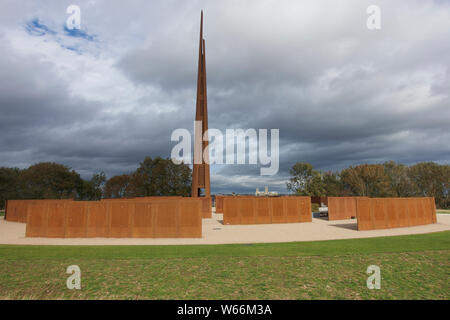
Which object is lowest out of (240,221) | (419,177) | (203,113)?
(240,221)

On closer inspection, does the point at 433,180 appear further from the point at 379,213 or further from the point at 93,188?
the point at 93,188

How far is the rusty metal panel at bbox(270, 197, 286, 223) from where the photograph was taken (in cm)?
2533

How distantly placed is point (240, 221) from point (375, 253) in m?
14.5

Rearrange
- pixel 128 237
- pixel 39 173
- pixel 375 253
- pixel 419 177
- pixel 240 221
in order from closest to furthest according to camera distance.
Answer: pixel 375 253 → pixel 128 237 → pixel 240 221 → pixel 39 173 → pixel 419 177

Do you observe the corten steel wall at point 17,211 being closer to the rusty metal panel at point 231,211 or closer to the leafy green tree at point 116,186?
the rusty metal panel at point 231,211

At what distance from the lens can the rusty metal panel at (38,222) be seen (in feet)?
55.0

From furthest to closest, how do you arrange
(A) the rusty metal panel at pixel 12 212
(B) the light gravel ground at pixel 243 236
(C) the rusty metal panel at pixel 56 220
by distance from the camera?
(A) the rusty metal panel at pixel 12 212 → (C) the rusty metal panel at pixel 56 220 → (B) the light gravel ground at pixel 243 236

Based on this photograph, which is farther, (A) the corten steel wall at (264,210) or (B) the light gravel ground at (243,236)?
(A) the corten steel wall at (264,210)

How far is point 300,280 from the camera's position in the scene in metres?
7.48

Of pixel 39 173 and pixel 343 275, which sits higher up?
pixel 39 173

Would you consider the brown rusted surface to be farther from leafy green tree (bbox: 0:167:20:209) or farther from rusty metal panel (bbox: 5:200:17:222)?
leafy green tree (bbox: 0:167:20:209)

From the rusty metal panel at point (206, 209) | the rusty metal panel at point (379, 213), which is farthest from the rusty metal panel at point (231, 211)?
the rusty metal panel at point (379, 213)
